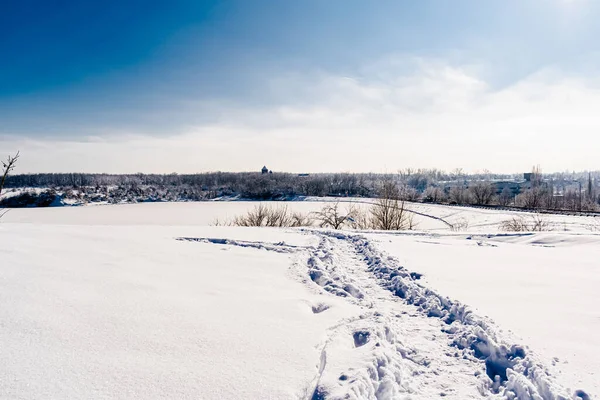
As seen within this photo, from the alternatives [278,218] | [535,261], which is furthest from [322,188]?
[535,261]

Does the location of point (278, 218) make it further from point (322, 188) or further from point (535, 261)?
point (322, 188)

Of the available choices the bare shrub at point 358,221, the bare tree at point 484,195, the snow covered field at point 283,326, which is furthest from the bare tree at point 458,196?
the snow covered field at point 283,326

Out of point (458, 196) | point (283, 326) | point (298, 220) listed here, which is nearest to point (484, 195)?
point (458, 196)

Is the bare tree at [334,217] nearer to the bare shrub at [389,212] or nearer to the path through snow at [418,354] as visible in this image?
the bare shrub at [389,212]

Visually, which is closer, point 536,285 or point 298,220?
point 536,285

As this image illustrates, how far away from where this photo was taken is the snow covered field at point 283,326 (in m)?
2.18

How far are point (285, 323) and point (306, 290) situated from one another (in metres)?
1.46

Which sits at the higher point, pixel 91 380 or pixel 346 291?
pixel 91 380

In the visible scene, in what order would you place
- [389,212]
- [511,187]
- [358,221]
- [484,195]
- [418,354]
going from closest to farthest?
1. [418,354]
2. [389,212]
3. [358,221]
4. [484,195]
5. [511,187]

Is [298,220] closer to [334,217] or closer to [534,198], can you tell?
[334,217]

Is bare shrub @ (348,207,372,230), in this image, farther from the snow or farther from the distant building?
the distant building

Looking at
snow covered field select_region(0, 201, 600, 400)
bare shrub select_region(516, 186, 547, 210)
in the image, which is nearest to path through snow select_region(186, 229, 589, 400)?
snow covered field select_region(0, 201, 600, 400)

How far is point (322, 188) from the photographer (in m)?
89.0

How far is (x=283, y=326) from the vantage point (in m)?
3.20
